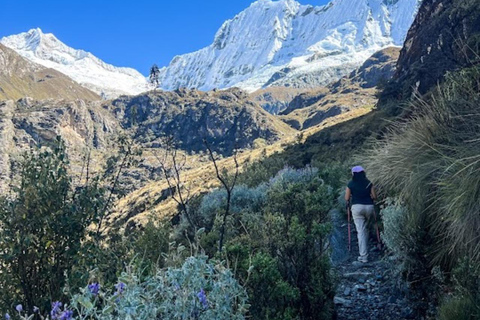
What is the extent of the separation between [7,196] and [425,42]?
4091 cm

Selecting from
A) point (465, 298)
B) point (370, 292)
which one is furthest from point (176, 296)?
point (370, 292)

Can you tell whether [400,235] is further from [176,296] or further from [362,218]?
[176,296]

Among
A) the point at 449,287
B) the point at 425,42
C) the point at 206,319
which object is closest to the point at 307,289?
the point at 449,287

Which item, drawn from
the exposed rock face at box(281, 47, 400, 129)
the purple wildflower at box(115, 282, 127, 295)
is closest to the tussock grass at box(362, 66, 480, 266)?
the purple wildflower at box(115, 282, 127, 295)

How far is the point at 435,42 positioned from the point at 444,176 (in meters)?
34.3

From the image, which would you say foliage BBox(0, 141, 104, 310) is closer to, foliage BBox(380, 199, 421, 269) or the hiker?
foliage BBox(380, 199, 421, 269)

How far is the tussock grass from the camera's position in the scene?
367 centimetres

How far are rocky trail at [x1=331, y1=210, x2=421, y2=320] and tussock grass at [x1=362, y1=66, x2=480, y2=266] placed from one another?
2.00ft

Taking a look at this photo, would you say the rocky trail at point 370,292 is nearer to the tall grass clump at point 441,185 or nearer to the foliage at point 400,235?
the foliage at point 400,235

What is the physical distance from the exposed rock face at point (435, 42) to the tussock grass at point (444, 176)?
1342 centimetres

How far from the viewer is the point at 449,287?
391cm

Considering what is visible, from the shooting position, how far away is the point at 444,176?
178 inches

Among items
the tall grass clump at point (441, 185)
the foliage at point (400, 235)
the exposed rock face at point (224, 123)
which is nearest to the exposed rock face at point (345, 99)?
the exposed rock face at point (224, 123)

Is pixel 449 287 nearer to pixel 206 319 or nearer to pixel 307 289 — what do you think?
pixel 307 289
